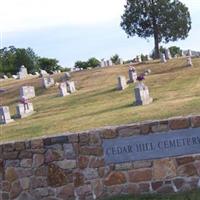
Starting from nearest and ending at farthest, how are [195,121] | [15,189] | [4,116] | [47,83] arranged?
[195,121] < [15,189] < [4,116] < [47,83]

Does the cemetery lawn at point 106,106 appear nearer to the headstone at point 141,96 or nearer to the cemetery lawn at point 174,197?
the headstone at point 141,96

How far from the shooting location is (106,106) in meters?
22.1

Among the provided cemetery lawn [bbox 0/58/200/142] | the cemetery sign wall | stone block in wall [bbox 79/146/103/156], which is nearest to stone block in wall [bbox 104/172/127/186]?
the cemetery sign wall

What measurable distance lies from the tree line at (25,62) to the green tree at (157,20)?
89.3 feet

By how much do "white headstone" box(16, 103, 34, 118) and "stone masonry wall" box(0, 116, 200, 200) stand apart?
15641mm

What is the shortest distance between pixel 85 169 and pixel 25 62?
84.8 m

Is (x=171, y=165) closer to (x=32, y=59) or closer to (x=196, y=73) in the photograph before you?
(x=196, y=73)

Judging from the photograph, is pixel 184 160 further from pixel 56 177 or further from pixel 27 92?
pixel 27 92

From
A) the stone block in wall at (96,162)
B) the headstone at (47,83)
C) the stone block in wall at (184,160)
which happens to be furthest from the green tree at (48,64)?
the stone block in wall at (184,160)

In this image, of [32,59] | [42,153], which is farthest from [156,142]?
[32,59]

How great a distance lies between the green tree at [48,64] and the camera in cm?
9011

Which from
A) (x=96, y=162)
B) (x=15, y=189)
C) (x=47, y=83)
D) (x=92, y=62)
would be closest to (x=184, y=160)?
(x=96, y=162)

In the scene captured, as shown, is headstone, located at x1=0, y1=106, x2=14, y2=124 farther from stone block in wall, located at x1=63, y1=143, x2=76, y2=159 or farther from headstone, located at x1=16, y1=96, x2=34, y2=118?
stone block in wall, located at x1=63, y1=143, x2=76, y2=159

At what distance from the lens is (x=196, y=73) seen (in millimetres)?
29953
